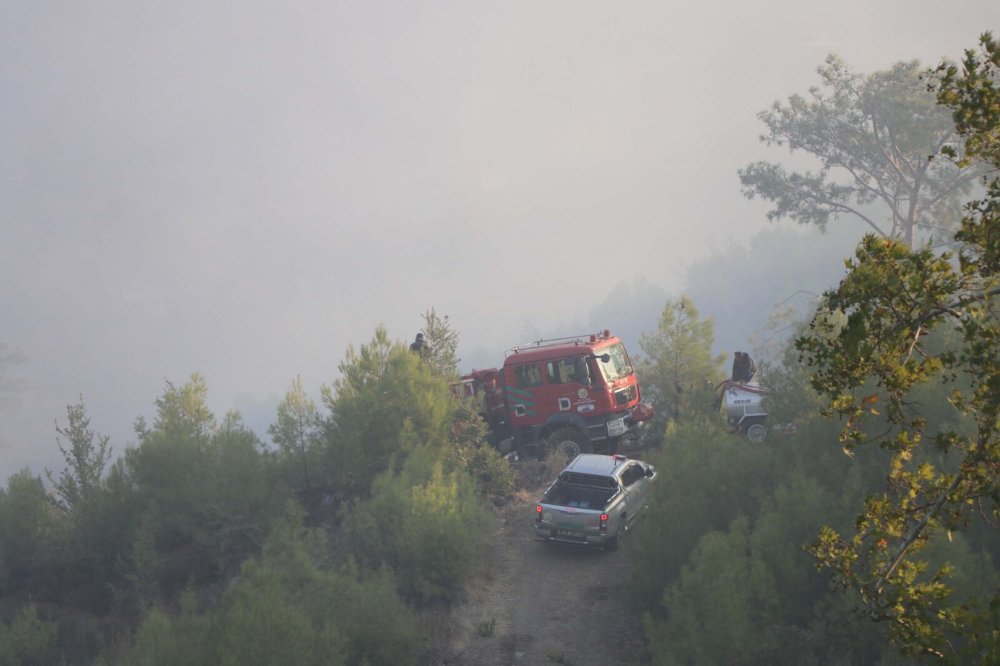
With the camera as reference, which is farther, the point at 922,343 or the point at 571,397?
the point at 571,397

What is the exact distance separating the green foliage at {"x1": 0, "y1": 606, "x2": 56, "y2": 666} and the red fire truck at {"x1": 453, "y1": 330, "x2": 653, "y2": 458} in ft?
35.8

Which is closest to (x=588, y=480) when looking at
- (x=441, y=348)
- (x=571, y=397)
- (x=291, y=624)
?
(x=571, y=397)

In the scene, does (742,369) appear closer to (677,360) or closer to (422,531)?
(677,360)

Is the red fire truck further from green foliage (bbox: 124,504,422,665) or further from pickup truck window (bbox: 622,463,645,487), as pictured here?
green foliage (bbox: 124,504,422,665)

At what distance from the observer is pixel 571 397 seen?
22.0 meters

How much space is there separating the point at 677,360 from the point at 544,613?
11.4 metres

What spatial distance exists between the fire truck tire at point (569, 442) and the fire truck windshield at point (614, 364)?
5.66 ft

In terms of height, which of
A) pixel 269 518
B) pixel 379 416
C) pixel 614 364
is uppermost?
pixel 614 364

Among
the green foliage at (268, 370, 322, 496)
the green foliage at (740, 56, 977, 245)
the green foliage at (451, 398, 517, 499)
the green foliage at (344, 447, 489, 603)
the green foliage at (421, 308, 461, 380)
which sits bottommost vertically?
the green foliage at (344, 447, 489, 603)

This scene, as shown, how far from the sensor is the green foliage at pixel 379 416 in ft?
69.8

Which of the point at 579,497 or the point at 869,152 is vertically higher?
the point at 869,152

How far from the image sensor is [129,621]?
18297mm

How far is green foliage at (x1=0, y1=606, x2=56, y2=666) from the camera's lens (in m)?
16.8

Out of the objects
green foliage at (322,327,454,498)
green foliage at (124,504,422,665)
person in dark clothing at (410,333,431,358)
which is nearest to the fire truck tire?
green foliage at (322,327,454,498)
